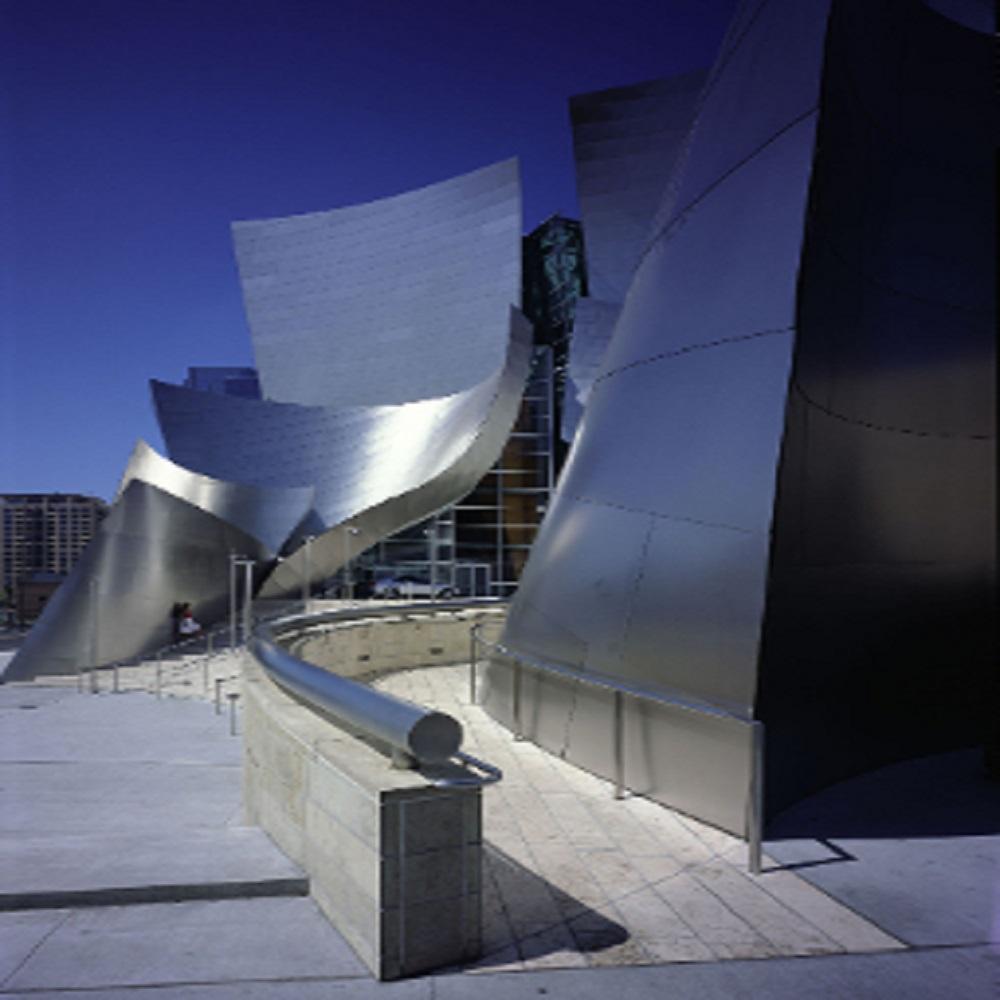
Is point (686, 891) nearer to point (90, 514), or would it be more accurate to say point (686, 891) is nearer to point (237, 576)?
point (237, 576)

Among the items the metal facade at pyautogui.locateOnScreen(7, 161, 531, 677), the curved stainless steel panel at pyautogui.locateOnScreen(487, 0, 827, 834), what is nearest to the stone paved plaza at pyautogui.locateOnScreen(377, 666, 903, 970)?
the curved stainless steel panel at pyautogui.locateOnScreen(487, 0, 827, 834)

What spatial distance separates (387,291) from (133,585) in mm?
27915

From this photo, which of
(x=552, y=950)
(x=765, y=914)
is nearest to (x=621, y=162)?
(x=765, y=914)

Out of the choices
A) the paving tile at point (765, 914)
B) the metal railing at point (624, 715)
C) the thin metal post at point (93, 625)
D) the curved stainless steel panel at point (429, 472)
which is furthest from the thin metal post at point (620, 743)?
the curved stainless steel panel at point (429, 472)

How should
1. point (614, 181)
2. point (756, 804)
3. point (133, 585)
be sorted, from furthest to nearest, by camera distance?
point (614, 181), point (133, 585), point (756, 804)

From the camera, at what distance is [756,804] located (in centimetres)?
456

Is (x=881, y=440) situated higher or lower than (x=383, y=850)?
higher

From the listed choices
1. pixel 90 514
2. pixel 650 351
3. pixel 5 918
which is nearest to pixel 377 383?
pixel 650 351

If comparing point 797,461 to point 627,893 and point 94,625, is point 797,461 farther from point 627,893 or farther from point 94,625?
point 94,625

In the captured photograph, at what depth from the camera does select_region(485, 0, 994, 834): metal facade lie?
5.43 metres

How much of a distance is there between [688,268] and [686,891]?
4806 millimetres

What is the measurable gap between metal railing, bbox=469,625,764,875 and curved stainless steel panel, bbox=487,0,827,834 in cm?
10

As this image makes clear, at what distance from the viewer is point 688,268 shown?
697cm

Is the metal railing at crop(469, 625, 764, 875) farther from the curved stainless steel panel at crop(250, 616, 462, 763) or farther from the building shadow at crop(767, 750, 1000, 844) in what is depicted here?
the curved stainless steel panel at crop(250, 616, 462, 763)
